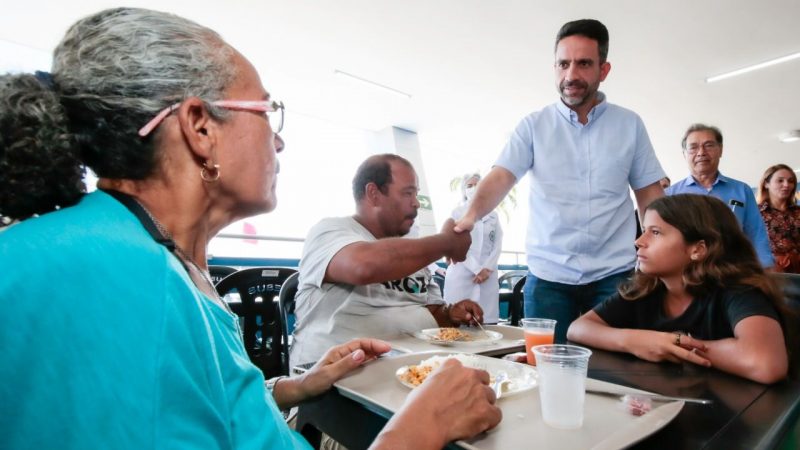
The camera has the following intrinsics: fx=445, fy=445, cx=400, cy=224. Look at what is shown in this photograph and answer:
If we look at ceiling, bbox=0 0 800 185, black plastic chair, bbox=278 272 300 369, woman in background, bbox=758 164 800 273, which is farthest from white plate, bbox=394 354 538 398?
woman in background, bbox=758 164 800 273

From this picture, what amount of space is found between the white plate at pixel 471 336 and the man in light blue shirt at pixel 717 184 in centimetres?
217

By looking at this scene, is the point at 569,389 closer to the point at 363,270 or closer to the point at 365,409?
the point at 365,409

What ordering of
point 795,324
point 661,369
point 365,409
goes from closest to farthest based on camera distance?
point 365,409, point 661,369, point 795,324

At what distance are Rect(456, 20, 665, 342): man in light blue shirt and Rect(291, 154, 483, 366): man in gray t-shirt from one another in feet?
1.13

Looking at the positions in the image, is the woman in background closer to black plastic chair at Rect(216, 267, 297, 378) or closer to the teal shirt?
black plastic chair at Rect(216, 267, 297, 378)

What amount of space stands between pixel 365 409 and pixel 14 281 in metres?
0.58

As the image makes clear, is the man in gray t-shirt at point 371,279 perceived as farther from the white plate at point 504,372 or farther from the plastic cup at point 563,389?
the plastic cup at point 563,389

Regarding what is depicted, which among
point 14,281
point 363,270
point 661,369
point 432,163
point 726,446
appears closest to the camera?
point 14,281

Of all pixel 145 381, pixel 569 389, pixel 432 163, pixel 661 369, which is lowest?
pixel 661 369

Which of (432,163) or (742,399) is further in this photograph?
(432,163)

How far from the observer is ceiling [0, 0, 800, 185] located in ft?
14.0

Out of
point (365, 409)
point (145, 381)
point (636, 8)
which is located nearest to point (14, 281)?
point (145, 381)

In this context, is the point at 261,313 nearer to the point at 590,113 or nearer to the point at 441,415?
the point at 441,415

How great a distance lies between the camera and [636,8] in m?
4.20
